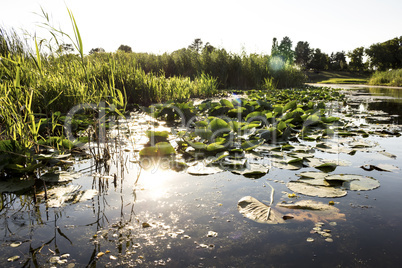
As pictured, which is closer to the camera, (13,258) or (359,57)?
(13,258)

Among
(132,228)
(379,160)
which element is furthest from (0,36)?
(379,160)

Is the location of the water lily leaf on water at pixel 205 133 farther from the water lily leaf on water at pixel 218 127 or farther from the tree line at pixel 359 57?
the tree line at pixel 359 57

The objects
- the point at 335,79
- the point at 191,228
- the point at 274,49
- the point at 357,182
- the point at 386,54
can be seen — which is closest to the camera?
the point at 191,228

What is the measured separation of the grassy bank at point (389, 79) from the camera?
16403mm

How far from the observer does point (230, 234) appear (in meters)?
1.06

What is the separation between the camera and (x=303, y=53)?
51.2m

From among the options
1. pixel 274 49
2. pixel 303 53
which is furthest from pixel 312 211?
pixel 303 53

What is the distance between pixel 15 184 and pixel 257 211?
1.31 m

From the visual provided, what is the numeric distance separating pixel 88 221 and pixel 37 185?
62cm

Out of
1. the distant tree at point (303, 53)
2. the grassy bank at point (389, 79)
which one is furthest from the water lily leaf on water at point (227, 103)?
the distant tree at point (303, 53)

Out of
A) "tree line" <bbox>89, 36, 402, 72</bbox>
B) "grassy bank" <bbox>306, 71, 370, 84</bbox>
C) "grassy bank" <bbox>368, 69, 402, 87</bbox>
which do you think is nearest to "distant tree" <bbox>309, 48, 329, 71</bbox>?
"tree line" <bbox>89, 36, 402, 72</bbox>

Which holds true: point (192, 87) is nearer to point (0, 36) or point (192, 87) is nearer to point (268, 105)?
point (268, 105)

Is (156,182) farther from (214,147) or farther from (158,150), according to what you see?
(214,147)

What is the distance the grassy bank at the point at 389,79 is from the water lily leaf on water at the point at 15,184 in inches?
779
